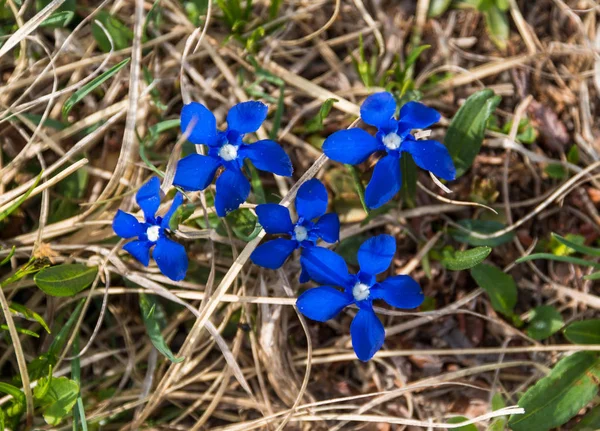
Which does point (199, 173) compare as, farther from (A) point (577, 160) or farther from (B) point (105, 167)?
(A) point (577, 160)

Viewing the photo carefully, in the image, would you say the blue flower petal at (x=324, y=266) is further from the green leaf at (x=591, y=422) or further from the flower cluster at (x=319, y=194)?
the green leaf at (x=591, y=422)

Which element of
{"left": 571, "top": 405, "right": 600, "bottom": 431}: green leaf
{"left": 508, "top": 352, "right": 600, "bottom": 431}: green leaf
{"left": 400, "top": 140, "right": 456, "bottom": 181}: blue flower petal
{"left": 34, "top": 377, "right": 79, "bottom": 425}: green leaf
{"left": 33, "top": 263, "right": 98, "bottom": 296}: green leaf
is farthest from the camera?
{"left": 571, "top": 405, "right": 600, "bottom": 431}: green leaf

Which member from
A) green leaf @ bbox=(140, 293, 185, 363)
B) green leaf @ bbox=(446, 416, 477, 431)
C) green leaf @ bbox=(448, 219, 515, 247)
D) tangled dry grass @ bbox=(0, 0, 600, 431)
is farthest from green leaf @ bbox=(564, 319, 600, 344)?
green leaf @ bbox=(140, 293, 185, 363)

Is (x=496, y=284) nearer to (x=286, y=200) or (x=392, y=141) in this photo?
(x=392, y=141)

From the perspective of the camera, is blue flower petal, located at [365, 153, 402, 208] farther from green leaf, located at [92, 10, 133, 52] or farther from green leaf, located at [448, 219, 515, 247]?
green leaf, located at [92, 10, 133, 52]

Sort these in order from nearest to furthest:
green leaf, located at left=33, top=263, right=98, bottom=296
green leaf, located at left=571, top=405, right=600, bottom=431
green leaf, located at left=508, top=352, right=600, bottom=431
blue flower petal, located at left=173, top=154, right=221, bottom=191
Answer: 1. blue flower petal, located at left=173, top=154, right=221, bottom=191
2. green leaf, located at left=33, top=263, right=98, bottom=296
3. green leaf, located at left=508, top=352, right=600, bottom=431
4. green leaf, located at left=571, top=405, right=600, bottom=431
